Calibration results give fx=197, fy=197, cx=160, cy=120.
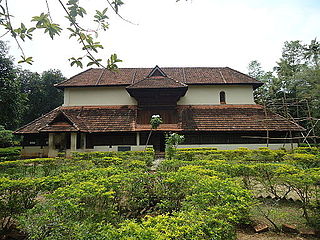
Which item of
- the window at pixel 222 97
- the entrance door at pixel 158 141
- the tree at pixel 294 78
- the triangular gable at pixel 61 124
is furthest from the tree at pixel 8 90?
the tree at pixel 294 78

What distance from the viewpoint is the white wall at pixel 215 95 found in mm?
18891

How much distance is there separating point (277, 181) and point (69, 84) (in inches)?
739

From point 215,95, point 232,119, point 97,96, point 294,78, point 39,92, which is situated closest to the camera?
point 232,119

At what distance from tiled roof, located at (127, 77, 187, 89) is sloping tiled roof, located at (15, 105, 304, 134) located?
2339 mm

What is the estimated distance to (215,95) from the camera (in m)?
19.0

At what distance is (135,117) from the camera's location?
16.9 metres

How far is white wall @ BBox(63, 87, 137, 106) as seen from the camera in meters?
18.8

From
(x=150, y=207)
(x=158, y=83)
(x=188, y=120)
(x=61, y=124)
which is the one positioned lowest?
(x=150, y=207)

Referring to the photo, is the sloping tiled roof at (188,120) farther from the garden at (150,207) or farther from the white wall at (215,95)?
the garden at (150,207)

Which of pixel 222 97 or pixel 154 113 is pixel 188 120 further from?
pixel 222 97

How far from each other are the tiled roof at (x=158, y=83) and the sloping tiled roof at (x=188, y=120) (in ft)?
7.67

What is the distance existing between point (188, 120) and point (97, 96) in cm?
896

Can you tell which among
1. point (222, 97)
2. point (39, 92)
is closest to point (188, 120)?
point (222, 97)

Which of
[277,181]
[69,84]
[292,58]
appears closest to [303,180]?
[277,181]
